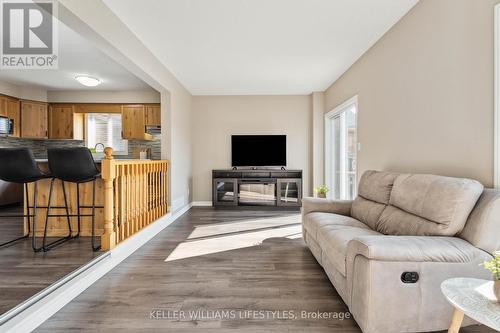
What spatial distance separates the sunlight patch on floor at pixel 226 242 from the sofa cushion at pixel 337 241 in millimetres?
1176

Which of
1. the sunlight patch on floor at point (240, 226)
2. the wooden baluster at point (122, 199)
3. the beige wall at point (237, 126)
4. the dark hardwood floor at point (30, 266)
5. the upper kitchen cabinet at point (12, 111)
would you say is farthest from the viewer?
the beige wall at point (237, 126)

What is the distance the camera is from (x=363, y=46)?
3.31 m

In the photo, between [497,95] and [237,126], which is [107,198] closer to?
[497,95]

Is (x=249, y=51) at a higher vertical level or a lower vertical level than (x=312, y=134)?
higher

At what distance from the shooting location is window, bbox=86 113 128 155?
19.7 feet

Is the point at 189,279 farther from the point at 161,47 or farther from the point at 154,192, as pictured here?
the point at 161,47

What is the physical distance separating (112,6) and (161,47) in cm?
90

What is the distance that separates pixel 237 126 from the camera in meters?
5.81

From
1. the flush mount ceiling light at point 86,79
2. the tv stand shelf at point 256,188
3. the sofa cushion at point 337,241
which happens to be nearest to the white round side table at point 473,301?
the sofa cushion at point 337,241

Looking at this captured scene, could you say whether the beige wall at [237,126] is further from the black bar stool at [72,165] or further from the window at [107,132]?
the black bar stool at [72,165]

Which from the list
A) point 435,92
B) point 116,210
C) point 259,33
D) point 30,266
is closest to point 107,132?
point 116,210

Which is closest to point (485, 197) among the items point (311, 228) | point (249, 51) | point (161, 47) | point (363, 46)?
point (311, 228)

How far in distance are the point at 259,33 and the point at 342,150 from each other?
8.91 ft

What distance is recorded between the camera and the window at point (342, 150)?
4273 millimetres
